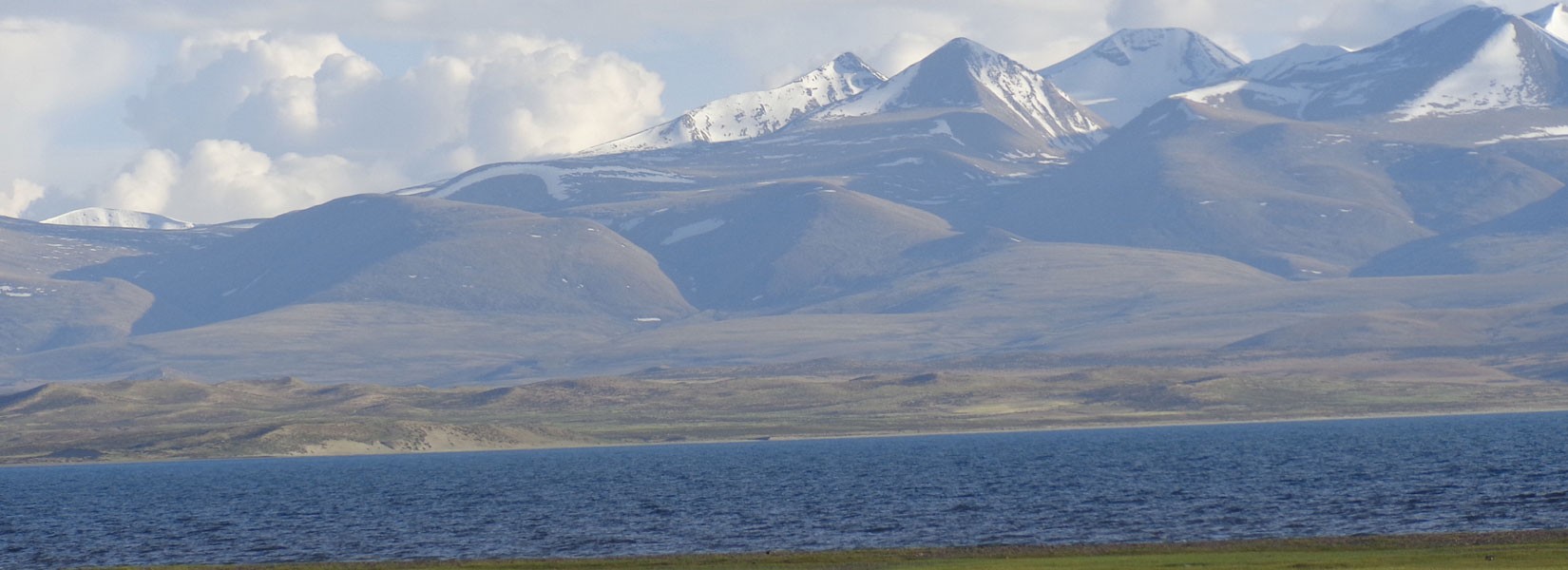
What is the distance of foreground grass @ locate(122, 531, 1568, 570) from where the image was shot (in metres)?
65.2

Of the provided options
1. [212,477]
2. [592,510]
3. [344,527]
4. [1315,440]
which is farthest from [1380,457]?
[212,477]

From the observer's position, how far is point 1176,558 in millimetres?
70562

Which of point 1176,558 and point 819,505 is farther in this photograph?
point 819,505

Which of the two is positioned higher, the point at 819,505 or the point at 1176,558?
the point at 1176,558

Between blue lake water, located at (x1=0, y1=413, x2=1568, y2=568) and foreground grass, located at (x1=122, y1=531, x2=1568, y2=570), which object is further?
blue lake water, located at (x1=0, y1=413, x2=1568, y2=568)

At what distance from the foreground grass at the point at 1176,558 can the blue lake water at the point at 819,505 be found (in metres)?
6.44

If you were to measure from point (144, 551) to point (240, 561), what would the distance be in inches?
418

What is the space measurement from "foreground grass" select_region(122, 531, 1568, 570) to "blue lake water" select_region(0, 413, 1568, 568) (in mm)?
6439

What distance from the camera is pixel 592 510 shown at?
386 ft

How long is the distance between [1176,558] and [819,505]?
149 feet

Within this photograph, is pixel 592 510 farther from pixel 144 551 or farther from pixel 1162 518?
pixel 1162 518

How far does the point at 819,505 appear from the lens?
114188 mm

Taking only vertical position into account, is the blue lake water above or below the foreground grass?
below

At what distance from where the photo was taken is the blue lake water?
296 ft
